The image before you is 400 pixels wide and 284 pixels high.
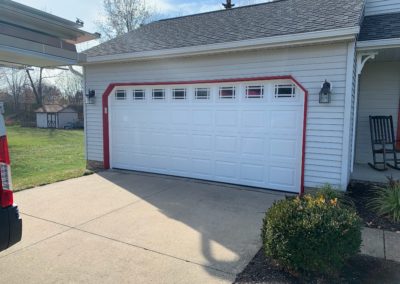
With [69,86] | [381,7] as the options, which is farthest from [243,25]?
[69,86]

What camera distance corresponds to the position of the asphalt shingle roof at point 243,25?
5.88 meters

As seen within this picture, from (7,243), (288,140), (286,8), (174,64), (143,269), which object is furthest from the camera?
(286,8)

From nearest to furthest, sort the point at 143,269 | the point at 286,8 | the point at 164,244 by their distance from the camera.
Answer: the point at 143,269, the point at 164,244, the point at 286,8

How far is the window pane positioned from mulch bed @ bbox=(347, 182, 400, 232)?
3.49m

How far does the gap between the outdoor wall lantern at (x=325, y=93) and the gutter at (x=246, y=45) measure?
76cm

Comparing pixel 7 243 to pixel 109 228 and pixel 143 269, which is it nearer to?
pixel 143 269

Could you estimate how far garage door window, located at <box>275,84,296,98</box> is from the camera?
6035mm

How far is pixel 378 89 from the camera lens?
26.3 ft

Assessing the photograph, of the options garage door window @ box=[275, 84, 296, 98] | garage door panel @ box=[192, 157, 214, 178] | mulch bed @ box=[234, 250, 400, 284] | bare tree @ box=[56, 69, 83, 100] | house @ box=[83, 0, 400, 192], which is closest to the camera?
mulch bed @ box=[234, 250, 400, 284]

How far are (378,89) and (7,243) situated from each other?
28.0 ft

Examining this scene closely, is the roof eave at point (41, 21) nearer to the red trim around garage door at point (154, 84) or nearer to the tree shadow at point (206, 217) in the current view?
the tree shadow at point (206, 217)

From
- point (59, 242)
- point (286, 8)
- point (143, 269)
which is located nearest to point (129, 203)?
point (59, 242)

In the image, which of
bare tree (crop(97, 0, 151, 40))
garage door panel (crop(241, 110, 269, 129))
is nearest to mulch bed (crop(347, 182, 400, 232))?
garage door panel (crop(241, 110, 269, 129))

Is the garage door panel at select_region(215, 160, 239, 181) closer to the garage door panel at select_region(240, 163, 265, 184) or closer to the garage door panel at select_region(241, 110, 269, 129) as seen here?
the garage door panel at select_region(240, 163, 265, 184)
